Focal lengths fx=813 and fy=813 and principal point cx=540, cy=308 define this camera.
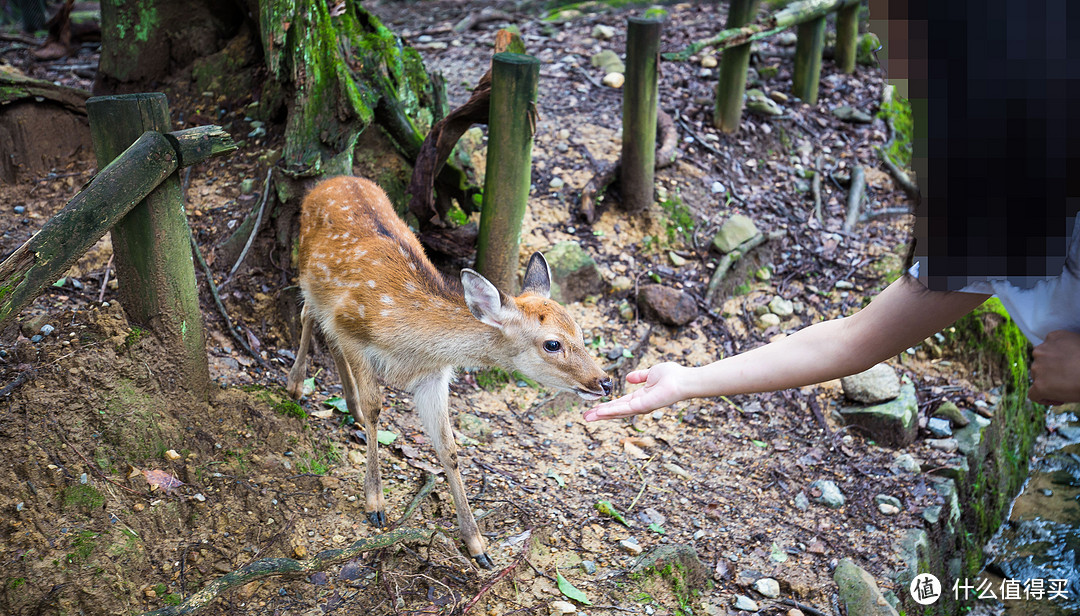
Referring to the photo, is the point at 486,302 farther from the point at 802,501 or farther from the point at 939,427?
the point at 939,427

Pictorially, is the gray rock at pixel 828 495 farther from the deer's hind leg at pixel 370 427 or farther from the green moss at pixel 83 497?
the green moss at pixel 83 497

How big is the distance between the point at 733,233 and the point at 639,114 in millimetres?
1329

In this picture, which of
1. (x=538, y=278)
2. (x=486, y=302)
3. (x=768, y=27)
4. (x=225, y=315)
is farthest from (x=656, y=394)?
(x=768, y=27)

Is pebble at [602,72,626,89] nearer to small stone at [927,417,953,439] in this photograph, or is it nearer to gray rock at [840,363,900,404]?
gray rock at [840,363,900,404]

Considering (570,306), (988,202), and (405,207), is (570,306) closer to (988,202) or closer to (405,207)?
(405,207)

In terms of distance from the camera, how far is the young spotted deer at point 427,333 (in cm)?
407

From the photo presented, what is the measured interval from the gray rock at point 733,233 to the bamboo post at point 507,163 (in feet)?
7.19

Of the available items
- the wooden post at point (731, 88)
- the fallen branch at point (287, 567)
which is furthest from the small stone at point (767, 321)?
the fallen branch at point (287, 567)

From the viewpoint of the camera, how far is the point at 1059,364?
206 cm

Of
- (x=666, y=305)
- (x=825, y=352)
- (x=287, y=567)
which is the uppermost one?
(x=825, y=352)

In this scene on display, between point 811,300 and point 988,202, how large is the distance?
5319 mm

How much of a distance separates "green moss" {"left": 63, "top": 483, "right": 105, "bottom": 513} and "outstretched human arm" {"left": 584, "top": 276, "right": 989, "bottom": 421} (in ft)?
7.07

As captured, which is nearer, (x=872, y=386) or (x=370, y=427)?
(x=370, y=427)

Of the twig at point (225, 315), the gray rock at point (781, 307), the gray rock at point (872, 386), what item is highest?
the twig at point (225, 315)
